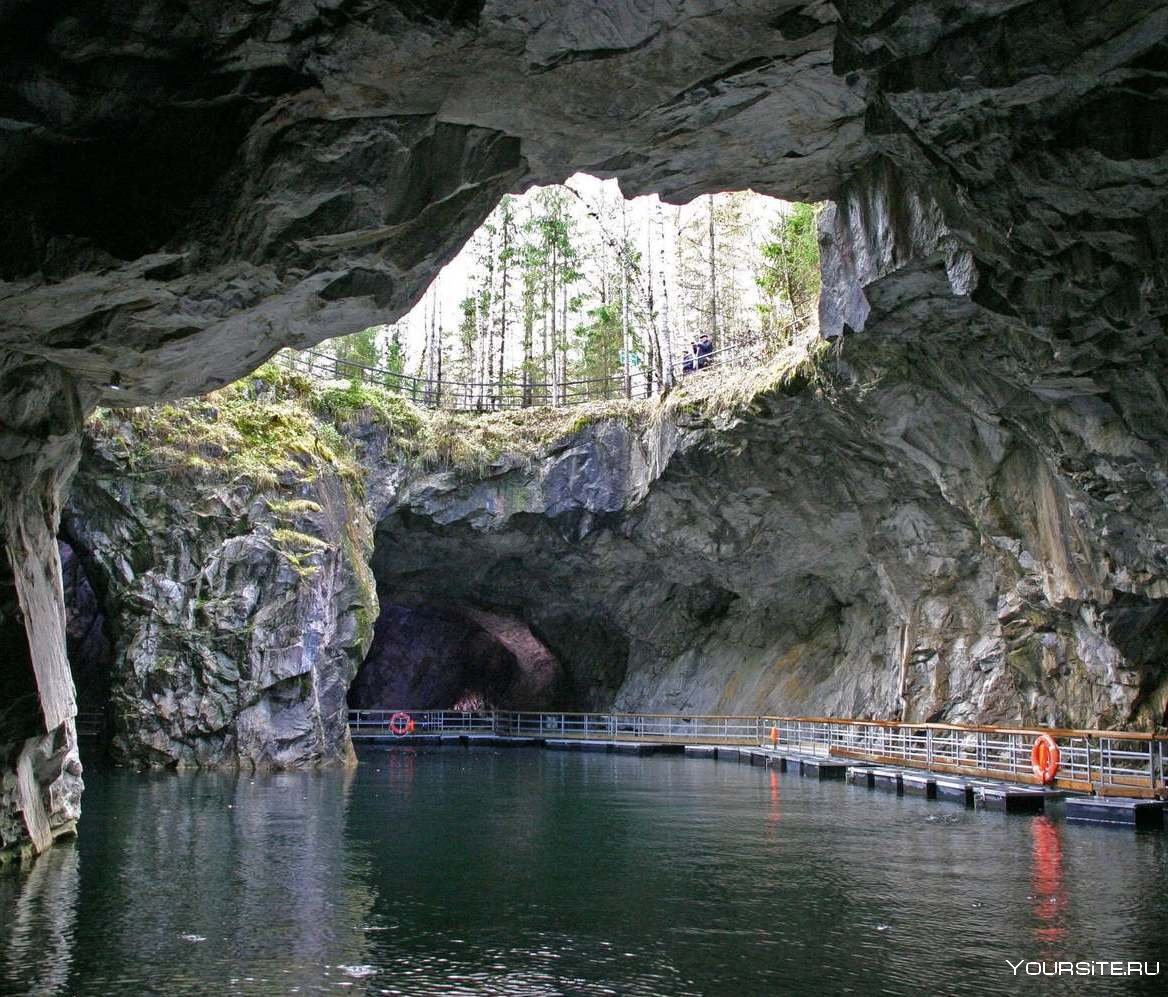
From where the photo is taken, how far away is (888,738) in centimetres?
2559

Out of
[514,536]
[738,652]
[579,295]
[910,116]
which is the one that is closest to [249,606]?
[514,536]

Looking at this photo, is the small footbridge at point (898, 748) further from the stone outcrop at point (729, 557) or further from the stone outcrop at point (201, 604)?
the stone outcrop at point (201, 604)

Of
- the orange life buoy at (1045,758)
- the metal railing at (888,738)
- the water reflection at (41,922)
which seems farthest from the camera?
the orange life buoy at (1045,758)

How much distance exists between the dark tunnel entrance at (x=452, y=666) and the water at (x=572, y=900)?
25238 mm

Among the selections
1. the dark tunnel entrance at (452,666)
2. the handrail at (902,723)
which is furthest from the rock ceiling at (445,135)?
the dark tunnel entrance at (452,666)

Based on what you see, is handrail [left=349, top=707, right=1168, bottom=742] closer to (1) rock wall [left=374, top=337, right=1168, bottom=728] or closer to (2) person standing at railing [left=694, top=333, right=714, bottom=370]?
(1) rock wall [left=374, top=337, right=1168, bottom=728]

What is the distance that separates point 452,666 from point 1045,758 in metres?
31.9

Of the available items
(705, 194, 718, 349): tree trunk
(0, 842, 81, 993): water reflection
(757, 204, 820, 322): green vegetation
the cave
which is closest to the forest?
(705, 194, 718, 349): tree trunk

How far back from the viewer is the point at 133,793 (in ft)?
66.5

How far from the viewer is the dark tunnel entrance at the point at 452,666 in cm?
4438

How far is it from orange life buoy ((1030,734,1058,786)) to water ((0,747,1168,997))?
1600 millimetres

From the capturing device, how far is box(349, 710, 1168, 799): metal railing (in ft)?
58.3

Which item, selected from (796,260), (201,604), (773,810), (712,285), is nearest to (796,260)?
(796,260)

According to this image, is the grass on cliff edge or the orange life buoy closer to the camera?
the orange life buoy
